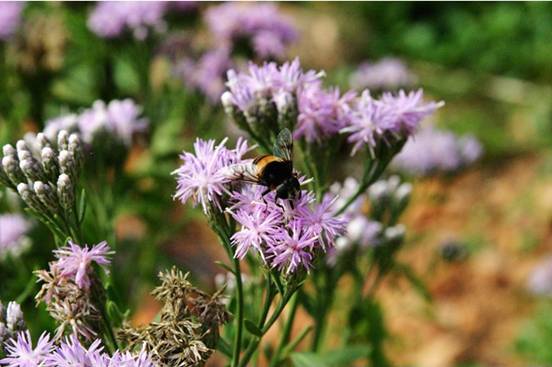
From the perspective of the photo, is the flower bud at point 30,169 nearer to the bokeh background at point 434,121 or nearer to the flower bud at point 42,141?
the flower bud at point 42,141

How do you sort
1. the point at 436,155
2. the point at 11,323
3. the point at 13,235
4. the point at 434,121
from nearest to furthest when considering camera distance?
the point at 11,323
the point at 13,235
the point at 436,155
the point at 434,121

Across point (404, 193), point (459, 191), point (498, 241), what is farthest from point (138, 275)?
point (459, 191)

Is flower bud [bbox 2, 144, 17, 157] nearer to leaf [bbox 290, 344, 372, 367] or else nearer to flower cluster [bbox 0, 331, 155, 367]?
flower cluster [bbox 0, 331, 155, 367]

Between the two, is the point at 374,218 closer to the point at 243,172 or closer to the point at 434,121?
the point at 243,172

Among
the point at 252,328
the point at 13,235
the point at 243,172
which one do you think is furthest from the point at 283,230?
the point at 13,235

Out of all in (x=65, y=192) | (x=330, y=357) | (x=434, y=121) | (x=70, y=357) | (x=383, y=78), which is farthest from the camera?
(x=434, y=121)

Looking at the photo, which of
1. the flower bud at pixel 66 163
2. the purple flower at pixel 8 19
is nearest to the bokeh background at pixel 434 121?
the purple flower at pixel 8 19

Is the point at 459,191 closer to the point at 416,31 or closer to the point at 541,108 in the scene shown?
the point at 541,108
